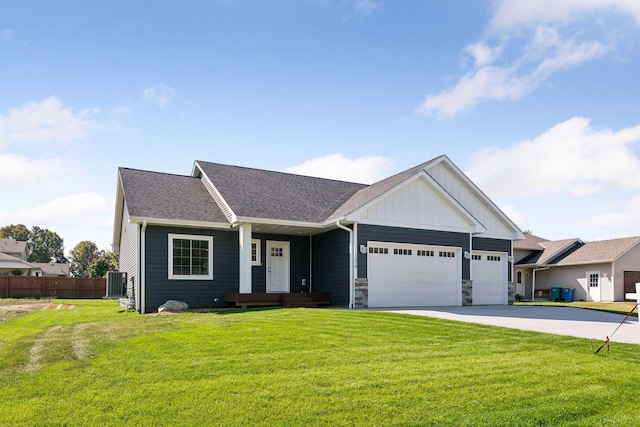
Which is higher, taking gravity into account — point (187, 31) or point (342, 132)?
point (187, 31)

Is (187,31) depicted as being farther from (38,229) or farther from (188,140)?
(38,229)

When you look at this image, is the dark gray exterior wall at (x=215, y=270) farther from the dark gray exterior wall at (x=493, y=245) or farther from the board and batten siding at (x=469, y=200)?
the dark gray exterior wall at (x=493, y=245)

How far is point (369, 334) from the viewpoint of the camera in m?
9.91

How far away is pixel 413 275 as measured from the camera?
18547 mm

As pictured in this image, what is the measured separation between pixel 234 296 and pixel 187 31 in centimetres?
839

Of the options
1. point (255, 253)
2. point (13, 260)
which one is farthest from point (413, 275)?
point (13, 260)

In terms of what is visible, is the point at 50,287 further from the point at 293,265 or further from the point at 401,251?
the point at 401,251

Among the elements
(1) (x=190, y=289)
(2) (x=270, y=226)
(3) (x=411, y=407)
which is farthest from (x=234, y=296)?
(3) (x=411, y=407)

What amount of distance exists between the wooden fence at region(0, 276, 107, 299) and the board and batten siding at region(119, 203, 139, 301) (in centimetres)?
1031

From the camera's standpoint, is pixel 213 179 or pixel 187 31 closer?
pixel 187 31

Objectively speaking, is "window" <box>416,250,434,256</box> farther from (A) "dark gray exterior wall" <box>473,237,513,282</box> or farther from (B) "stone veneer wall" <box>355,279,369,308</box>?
(A) "dark gray exterior wall" <box>473,237,513,282</box>

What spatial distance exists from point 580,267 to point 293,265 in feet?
67.7

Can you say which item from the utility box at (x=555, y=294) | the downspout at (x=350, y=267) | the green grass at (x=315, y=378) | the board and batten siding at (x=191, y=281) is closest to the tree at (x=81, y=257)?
the utility box at (x=555, y=294)

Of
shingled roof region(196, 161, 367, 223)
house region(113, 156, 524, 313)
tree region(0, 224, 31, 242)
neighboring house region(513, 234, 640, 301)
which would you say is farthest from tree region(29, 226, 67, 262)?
neighboring house region(513, 234, 640, 301)
